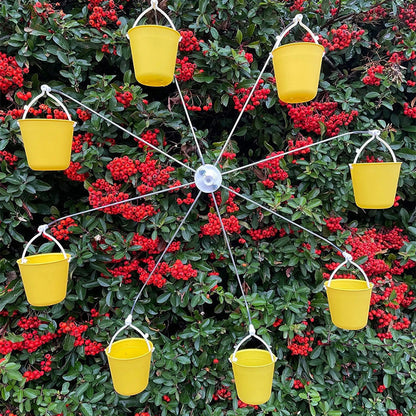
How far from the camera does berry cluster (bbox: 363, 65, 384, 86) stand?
167 centimetres

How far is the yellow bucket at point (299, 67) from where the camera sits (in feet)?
3.31

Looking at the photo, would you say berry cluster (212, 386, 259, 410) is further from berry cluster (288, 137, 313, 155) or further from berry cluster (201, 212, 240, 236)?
berry cluster (288, 137, 313, 155)

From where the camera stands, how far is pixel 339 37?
1.64m

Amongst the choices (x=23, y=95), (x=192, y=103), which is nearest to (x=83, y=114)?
(x=23, y=95)

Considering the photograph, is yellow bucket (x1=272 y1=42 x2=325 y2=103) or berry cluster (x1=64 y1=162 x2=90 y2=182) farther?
berry cluster (x1=64 y1=162 x2=90 y2=182)

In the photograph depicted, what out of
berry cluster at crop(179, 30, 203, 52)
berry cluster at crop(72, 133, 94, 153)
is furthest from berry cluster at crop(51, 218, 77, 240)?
berry cluster at crop(179, 30, 203, 52)

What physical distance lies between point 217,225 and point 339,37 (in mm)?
1028

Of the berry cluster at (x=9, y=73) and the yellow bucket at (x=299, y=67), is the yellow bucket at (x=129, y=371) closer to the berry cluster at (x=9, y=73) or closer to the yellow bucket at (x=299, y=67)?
the yellow bucket at (x=299, y=67)

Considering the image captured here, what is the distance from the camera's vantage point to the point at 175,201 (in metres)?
1.60

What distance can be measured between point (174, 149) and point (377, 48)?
1.12 meters

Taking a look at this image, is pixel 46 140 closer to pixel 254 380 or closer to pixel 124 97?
pixel 124 97

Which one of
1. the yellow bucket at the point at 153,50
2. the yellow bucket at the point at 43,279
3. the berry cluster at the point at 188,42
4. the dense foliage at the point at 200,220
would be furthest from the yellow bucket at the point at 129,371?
the berry cluster at the point at 188,42

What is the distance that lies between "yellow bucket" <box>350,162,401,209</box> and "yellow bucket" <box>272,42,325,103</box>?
0.30 meters

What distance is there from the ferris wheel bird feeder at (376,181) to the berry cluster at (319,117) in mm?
509
